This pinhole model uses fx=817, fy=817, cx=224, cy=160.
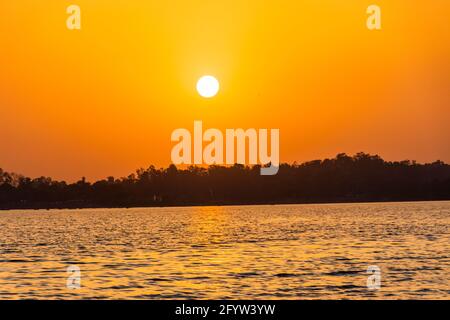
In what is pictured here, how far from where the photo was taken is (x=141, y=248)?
88.2 metres

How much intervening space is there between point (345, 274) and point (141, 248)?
40418 mm

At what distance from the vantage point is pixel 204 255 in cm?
7488

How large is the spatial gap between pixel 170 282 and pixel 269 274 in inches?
303

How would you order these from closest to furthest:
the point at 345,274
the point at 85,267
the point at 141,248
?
the point at 345,274
the point at 85,267
the point at 141,248

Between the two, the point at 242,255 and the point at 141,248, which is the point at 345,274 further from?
the point at 141,248

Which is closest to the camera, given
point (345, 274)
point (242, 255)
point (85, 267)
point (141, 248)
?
point (345, 274)
